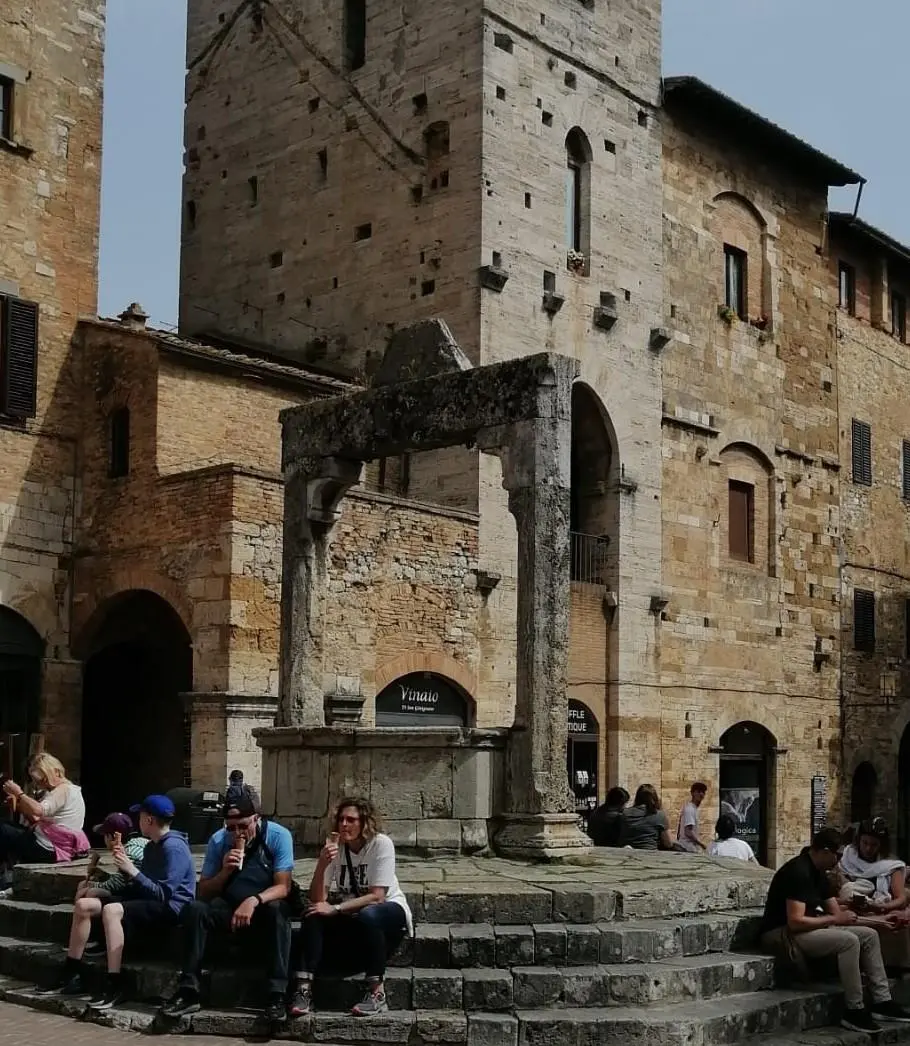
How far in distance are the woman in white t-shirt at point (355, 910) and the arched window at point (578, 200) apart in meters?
15.3

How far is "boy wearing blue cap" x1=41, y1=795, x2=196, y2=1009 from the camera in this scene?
31.1 ft

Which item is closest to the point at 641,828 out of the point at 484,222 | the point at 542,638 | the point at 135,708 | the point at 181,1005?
the point at 542,638

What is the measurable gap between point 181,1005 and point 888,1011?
14.1ft

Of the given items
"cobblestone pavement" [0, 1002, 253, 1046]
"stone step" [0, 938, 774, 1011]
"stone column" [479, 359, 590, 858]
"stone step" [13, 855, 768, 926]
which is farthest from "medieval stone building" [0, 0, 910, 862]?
"stone step" [0, 938, 774, 1011]

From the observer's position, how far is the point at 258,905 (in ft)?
29.6

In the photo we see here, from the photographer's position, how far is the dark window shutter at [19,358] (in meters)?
19.1

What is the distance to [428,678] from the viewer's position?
19.8 m

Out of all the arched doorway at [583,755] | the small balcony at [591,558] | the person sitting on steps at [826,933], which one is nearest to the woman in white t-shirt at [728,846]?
the person sitting on steps at [826,933]

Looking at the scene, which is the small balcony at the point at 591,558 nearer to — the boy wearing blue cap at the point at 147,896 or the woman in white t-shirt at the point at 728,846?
the woman in white t-shirt at the point at 728,846

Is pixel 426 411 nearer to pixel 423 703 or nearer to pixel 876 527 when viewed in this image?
pixel 423 703

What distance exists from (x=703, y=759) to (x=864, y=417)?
28.4ft

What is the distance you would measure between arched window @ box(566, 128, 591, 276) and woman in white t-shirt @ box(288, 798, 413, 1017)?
15.3 metres

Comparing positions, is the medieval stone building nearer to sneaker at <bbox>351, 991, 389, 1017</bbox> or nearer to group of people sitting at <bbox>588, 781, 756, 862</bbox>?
group of people sitting at <bbox>588, 781, 756, 862</bbox>

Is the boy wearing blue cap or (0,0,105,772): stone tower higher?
(0,0,105,772): stone tower
